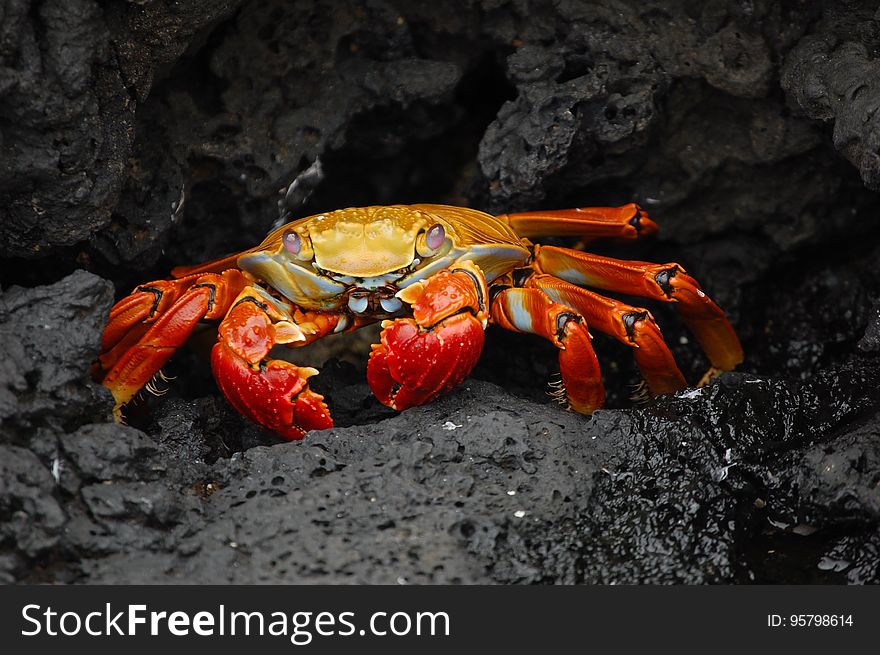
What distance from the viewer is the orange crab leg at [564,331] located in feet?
12.1

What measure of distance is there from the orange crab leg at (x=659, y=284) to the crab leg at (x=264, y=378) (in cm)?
109

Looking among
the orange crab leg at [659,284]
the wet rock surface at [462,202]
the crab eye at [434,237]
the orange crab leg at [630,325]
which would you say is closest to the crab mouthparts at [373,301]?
the crab eye at [434,237]

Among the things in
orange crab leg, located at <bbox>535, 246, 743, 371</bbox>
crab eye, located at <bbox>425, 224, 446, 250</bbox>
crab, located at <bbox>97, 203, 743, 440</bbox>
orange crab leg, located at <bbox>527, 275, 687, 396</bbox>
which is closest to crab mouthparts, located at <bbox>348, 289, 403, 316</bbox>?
crab, located at <bbox>97, 203, 743, 440</bbox>

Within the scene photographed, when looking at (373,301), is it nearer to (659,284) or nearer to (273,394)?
(273,394)

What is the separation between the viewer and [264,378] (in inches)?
137

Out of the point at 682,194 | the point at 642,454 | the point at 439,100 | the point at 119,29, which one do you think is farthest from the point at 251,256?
the point at 682,194

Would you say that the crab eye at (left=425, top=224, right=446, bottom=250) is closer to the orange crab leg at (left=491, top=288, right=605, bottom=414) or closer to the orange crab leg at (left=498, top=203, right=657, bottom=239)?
the orange crab leg at (left=491, top=288, right=605, bottom=414)

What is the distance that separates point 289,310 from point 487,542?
1.36 metres

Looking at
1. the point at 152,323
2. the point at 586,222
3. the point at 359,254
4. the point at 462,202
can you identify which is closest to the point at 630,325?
the point at 586,222

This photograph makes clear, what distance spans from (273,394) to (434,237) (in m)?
0.76

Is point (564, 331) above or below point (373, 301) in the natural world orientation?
below

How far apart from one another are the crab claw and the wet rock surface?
0.23 metres

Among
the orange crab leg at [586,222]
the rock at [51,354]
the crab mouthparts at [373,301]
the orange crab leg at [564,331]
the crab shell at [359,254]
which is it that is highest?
the orange crab leg at [586,222]

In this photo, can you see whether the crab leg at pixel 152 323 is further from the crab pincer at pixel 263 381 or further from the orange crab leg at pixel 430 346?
the orange crab leg at pixel 430 346
